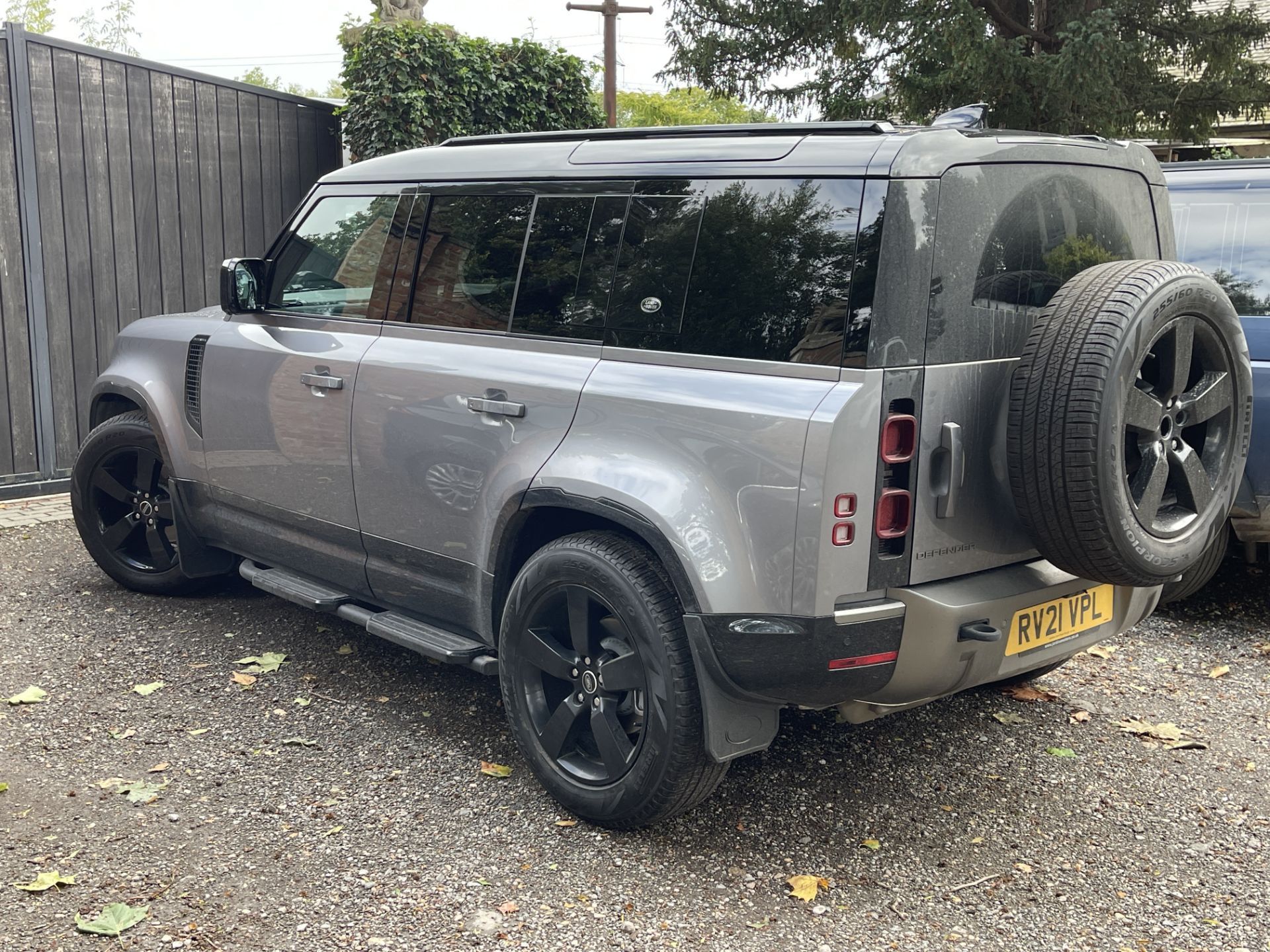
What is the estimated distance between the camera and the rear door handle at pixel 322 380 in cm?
423

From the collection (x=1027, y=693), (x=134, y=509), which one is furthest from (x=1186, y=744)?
(x=134, y=509)

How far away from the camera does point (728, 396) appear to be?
120 inches

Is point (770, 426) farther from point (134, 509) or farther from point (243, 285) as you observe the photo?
point (134, 509)

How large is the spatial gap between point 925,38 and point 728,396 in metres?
11.9

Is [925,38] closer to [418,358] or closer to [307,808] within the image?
[418,358]

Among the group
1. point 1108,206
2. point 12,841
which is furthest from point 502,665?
point 1108,206

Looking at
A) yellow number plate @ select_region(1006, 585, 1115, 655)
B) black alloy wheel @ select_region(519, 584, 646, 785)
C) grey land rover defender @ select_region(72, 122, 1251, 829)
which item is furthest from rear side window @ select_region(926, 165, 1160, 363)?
black alloy wheel @ select_region(519, 584, 646, 785)

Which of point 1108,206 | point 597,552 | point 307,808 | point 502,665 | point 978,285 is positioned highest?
point 1108,206

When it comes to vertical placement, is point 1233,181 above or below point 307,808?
above

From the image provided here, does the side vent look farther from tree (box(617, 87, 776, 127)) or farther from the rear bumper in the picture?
tree (box(617, 87, 776, 127))

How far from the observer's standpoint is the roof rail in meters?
3.13

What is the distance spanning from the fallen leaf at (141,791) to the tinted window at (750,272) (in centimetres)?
201

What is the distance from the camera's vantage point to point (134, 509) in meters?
5.55

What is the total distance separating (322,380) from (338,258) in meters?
0.53
